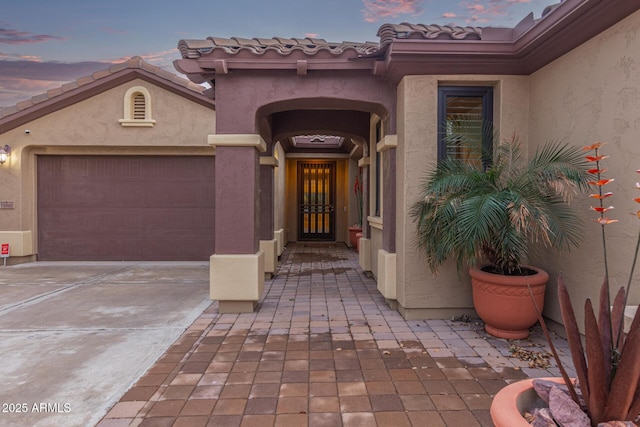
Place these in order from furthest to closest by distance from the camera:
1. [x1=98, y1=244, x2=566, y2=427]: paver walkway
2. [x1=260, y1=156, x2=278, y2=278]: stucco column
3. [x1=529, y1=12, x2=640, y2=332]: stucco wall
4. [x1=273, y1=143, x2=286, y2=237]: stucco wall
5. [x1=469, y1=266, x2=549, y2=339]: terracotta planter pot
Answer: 1. [x1=273, y1=143, x2=286, y2=237]: stucco wall
2. [x1=260, y1=156, x2=278, y2=278]: stucco column
3. [x1=469, y1=266, x2=549, y2=339]: terracotta planter pot
4. [x1=529, y1=12, x2=640, y2=332]: stucco wall
5. [x1=98, y1=244, x2=566, y2=427]: paver walkway

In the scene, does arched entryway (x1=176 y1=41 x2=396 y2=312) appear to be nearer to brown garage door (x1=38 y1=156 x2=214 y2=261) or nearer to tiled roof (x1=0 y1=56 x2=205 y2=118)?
tiled roof (x1=0 y1=56 x2=205 y2=118)

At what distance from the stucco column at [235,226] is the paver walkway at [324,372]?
0.91 ft

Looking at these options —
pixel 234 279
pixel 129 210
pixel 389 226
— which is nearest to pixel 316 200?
pixel 129 210

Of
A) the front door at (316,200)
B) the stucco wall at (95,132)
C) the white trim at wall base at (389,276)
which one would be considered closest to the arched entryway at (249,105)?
the white trim at wall base at (389,276)

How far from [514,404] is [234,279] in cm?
357

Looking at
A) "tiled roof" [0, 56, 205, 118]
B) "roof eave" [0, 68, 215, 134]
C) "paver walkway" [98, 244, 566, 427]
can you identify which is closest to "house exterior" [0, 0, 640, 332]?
"paver walkway" [98, 244, 566, 427]

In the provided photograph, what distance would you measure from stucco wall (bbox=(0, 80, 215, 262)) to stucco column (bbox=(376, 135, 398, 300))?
496cm

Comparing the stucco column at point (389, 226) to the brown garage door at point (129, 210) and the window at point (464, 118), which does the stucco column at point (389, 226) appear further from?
the brown garage door at point (129, 210)

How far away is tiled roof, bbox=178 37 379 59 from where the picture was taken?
434cm

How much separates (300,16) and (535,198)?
1047 centimetres

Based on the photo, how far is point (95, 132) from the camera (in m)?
7.92

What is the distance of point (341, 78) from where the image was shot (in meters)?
4.56

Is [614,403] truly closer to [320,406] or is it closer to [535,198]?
[320,406]

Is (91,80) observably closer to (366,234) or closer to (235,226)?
(235,226)
